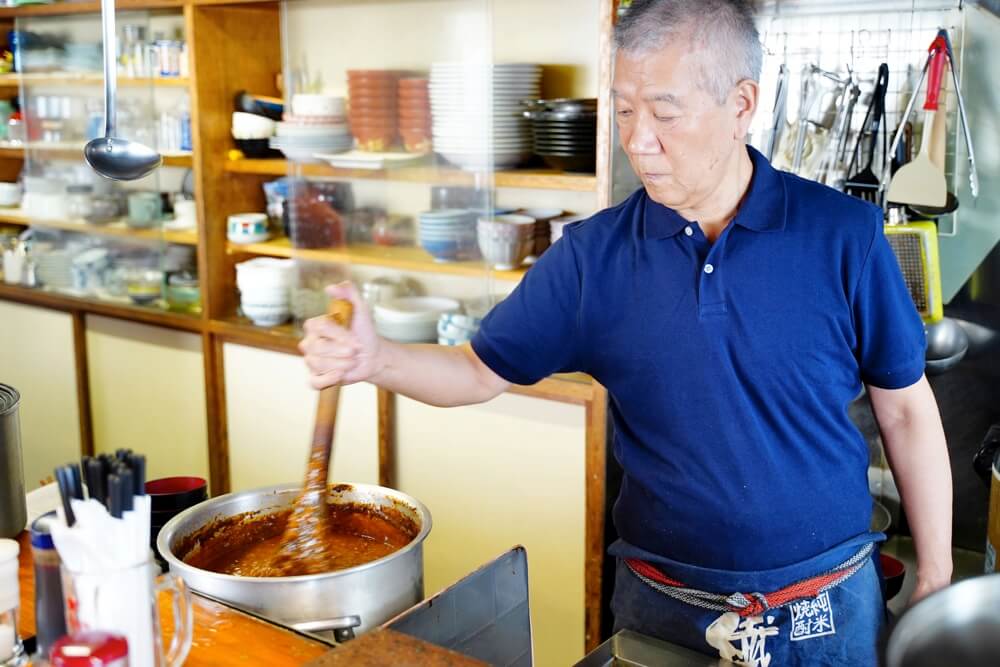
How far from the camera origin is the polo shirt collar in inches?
68.0

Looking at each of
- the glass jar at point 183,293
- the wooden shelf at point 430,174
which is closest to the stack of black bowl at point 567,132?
the wooden shelf at point 430,174

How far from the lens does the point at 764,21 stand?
266cm

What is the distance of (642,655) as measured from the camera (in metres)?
1.36

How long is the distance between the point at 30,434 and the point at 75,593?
3854mm

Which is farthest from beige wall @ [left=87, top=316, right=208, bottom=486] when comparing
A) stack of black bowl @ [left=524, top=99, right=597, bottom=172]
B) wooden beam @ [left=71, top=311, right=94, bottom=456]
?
stack of black bowl @ [left=524, top=99, right=597, bottom=172]

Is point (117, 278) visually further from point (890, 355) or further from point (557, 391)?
point (890, 355)

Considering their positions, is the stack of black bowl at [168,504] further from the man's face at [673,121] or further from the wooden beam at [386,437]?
the wooden beam at [386,437]

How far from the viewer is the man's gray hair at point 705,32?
5.36 feet

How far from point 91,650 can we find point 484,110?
87.0 inches

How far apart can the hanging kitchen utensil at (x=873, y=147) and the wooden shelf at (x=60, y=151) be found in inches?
96.9

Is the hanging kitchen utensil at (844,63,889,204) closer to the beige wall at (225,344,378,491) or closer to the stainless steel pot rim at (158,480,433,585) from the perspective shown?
the stainless steel pot rim at (158,480,433,585)

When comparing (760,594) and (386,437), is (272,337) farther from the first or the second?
(760,594)

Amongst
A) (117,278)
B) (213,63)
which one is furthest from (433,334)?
(117,278)

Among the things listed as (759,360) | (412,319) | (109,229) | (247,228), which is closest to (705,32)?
(759,360)
